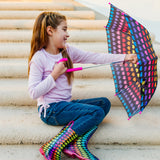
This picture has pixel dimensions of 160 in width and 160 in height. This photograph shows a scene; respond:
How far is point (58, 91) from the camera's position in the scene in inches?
61.3

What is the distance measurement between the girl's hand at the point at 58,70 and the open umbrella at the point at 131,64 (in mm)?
325

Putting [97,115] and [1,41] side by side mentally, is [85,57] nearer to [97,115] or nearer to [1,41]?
[97,115]

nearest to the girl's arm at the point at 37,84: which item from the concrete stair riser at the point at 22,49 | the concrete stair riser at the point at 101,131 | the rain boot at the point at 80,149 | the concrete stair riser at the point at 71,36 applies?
the concrete stair riser at the point at 101,131

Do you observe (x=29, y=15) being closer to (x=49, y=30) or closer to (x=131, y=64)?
(x=49, y=30)

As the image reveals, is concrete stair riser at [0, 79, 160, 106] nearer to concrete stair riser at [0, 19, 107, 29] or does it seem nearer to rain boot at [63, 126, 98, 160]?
rain boot at [63, 126, 98, 160]

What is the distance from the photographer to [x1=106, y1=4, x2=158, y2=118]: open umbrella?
1.24 meters

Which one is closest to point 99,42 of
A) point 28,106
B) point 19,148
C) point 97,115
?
point 28,106

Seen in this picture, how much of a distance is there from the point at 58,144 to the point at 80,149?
0.43ft

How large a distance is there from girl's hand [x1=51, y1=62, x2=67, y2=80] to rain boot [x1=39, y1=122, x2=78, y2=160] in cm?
33

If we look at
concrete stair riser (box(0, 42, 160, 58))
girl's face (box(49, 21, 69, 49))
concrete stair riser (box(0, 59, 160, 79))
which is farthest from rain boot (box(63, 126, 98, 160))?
concrete stair riser (box(0, 42, 160, 58))

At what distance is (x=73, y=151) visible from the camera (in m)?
1.33

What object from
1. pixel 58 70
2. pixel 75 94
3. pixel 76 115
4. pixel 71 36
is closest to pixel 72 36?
pixel 71 36

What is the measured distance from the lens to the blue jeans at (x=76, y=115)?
142cm

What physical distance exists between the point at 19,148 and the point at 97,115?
0.54 meters
